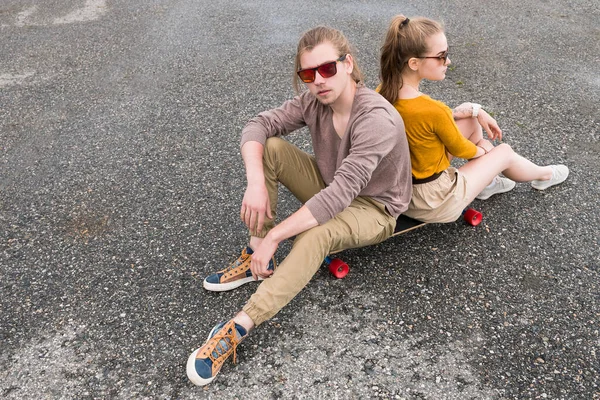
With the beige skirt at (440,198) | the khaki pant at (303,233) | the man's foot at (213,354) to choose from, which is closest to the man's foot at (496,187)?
the beige skirt at (440,198)

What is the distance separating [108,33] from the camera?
6.75 metres

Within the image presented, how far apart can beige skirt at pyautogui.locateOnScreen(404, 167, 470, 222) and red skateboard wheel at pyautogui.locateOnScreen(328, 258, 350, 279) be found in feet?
1.64

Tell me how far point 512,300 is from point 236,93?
11.4ft

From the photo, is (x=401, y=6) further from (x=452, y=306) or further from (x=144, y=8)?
(x=452, y=306)

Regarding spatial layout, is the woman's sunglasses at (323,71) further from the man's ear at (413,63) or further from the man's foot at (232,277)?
the man's foot at (232,277)

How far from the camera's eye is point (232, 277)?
118 inches

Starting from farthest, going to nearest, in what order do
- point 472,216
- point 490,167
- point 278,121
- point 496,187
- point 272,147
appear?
1. point 496,187
2. point 472,216
3. point 490,167
4. point 278,121
5. point 272,147

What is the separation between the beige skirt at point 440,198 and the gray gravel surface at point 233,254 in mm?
295

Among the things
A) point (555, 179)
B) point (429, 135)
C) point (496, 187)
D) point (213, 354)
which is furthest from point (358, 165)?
point (555, 179)

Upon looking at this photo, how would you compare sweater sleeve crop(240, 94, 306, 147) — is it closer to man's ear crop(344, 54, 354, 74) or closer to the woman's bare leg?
man's ear crop(344, 54, 354, 74)

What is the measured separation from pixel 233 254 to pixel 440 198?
1358 mm

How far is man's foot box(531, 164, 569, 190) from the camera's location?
378 centimetres

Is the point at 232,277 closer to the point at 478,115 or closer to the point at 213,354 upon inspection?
the point at 213,354

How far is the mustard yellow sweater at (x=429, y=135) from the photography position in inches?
108
